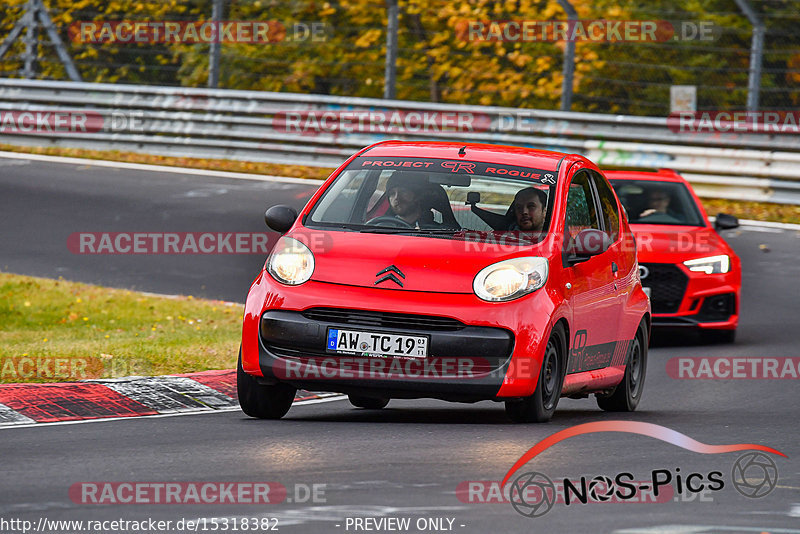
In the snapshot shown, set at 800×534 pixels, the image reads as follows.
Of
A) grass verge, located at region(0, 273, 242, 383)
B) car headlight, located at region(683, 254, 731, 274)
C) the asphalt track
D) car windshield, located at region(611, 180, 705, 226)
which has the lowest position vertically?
grass verge, located at region(0, 273, 242, 383)

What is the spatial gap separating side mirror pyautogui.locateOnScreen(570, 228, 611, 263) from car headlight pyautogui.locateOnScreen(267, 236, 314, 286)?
62.9 inches

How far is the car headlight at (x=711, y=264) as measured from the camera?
13.4 meters

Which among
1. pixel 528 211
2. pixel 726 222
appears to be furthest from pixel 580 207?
pixel 726 222

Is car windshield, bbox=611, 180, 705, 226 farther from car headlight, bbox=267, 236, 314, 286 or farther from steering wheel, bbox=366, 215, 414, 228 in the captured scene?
car headlight, bbox=267, 236, 314, 286

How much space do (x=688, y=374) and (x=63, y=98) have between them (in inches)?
637

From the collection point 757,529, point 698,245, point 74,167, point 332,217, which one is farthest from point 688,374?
point 74,167

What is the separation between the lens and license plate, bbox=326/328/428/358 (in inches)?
311

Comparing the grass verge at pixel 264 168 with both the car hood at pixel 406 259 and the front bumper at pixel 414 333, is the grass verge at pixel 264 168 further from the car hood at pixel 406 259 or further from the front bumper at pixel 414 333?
the front bumper at pixel 414 333

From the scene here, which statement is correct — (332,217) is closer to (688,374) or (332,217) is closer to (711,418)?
(711,418)

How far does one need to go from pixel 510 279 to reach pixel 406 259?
1.84 feet

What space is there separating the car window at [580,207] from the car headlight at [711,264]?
3.99 m

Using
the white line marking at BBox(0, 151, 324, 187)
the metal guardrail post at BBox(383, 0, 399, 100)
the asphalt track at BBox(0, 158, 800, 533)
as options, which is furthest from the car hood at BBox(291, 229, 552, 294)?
the metal guardrail post at BBox(383, 0, 399, 100)

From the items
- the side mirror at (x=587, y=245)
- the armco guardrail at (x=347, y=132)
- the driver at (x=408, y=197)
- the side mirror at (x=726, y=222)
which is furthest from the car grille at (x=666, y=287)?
the armco guardrail at (x=347, y=132)

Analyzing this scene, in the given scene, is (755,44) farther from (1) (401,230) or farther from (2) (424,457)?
(2) (424,457)
